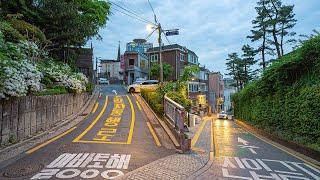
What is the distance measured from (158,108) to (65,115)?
599cm

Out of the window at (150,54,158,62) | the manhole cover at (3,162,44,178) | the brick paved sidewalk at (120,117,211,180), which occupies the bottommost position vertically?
the brick paved sidewalk at (120,117,211,180)

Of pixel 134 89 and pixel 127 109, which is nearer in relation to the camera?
pixel 127 109

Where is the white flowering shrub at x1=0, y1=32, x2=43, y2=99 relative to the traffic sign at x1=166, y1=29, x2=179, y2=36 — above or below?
below

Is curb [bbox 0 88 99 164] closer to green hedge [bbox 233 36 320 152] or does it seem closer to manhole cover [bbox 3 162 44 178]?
manhole cover [bbox 3 162 44 178]

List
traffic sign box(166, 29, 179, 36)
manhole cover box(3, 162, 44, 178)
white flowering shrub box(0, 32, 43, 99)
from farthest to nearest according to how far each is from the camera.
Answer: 1. traffic sign box(166, 29, 179, 36)
2. white flowering shrub box(0, 32, 43, 99)
3. manhole cover box(3, 162, 44, 178)

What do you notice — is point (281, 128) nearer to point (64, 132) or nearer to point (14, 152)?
point (64, 132)

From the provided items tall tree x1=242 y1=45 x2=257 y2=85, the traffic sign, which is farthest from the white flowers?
tall tree x1=242 y1=45 x2=257 y2=85

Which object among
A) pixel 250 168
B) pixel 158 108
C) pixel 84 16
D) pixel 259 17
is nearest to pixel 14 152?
pixel 250 168

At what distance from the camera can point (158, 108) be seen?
2177cm

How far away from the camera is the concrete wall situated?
448 inches

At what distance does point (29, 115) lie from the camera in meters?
13.4

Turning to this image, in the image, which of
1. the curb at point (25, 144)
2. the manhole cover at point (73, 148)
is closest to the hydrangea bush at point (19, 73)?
the curb at point (25, 144)

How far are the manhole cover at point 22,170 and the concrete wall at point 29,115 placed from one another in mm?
2232

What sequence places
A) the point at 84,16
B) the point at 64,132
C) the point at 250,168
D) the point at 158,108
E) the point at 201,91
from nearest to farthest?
the point at 250,168
the point at 64,132
the point at 158,108
the point at 84,16
the point at 201,91
